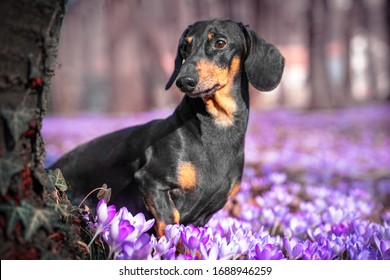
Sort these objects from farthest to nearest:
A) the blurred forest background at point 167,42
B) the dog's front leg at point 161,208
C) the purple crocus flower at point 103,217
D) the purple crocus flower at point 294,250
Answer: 1. the blurred forest background at point 167,42
2. the dog's front leg at point 161,208
3. the purple crocus flower at point 294,250
4. the purple crocus flower at point 103,217

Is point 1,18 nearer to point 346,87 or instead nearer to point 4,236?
point 4,236

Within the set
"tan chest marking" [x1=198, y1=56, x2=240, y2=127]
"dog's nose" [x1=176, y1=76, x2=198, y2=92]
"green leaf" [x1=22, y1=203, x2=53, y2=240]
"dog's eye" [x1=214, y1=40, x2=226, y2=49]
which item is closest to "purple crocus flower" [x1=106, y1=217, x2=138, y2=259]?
"green leaf" [x1=22, y1=203, x2=53, y2=240]

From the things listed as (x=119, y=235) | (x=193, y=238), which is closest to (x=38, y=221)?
(x=119, y=235)

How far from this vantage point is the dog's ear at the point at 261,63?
3.56 m

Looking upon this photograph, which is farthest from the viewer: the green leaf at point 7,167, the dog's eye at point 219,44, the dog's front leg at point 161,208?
the dog's eye at point 219,44

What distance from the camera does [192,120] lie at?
11.1ft

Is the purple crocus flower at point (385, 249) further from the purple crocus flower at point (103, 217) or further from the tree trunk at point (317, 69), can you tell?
the tree trunk at point (317, 69)

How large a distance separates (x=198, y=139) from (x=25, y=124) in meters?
1.59

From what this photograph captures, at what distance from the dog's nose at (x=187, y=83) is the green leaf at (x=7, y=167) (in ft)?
4.63

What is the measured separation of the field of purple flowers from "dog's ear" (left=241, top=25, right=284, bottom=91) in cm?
101

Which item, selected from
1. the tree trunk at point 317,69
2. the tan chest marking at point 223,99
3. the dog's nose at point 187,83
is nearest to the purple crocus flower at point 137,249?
the dog's nose at point 187,83

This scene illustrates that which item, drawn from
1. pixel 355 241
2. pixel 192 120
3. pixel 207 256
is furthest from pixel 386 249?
pixel 192 120

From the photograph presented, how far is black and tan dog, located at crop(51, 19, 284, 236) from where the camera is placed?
318cm
